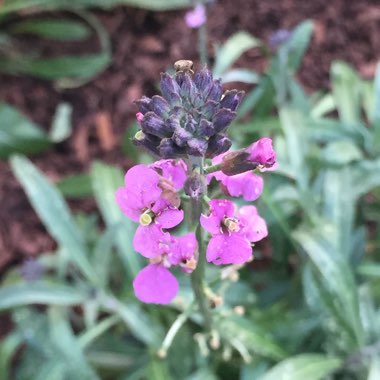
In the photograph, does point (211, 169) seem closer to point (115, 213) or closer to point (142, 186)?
point (142, 186)

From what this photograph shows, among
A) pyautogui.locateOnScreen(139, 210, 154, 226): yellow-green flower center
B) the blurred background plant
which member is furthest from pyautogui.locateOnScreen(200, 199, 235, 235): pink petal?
the blurred background plant

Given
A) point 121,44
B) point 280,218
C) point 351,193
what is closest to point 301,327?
point 280,218

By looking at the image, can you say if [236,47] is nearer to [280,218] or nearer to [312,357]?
[280,218]

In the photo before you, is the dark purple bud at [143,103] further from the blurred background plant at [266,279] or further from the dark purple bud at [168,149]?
the blurred background plant at [266,279]

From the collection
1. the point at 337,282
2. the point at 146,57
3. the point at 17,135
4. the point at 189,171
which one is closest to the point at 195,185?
the point at 189,171

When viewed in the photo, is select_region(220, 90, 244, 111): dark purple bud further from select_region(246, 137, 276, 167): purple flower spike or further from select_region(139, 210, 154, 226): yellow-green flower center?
select_region(139, 210, 154, 226): yellow-green flower center
